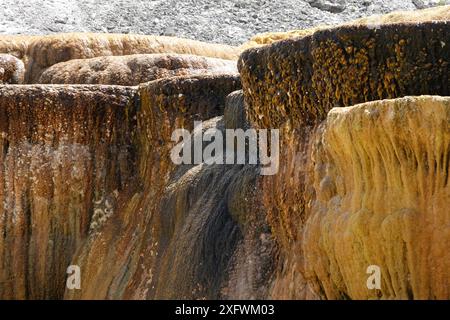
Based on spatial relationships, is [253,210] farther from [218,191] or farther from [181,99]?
[181,99]

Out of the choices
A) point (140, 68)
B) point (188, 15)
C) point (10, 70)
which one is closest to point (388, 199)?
point (140, 68)

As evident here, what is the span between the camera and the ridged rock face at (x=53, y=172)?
1050 cm

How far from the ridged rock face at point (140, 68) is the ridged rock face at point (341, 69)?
3.85 m

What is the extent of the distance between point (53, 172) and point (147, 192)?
959 millimetres

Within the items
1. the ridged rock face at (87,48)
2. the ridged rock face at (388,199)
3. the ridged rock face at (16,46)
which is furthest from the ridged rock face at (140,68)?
the ridged rock face at (388,199)

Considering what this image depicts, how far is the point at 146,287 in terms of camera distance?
9.01 metres

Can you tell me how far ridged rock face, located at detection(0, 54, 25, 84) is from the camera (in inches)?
550

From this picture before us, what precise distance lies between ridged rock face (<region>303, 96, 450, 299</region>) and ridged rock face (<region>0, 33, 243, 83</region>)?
8475 mm

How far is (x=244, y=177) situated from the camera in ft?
27.8

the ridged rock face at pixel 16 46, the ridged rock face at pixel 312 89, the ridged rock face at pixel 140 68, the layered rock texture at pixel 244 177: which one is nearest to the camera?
the layered rock texture at pixel 244 177

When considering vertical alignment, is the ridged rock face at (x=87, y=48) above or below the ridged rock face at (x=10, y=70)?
above

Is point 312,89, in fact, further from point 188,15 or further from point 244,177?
point 188,15

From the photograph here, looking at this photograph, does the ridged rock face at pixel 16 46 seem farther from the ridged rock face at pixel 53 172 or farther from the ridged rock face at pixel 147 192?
the ridged rock face at pixel 147 192

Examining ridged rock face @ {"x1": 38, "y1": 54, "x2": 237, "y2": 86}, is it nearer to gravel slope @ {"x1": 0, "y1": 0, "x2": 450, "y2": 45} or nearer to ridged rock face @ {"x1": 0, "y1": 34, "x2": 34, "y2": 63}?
ridged rock face @ {"x1": 0, "y1": 34, "x2": 34, "y2": 63}
